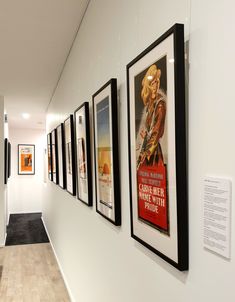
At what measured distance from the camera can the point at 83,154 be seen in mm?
2383

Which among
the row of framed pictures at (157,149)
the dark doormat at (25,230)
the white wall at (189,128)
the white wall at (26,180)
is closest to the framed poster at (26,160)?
the white wall at (26,180)

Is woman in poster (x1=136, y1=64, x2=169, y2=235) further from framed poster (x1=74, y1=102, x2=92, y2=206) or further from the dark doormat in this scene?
the dark doormat

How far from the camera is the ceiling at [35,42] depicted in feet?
7.56

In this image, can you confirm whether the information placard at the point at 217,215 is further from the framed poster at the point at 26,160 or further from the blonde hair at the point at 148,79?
the framed poster at the point at 26,160

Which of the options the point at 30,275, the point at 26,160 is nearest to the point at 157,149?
the point at 30,275

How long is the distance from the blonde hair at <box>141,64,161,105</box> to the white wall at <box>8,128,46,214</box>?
27.7 ft

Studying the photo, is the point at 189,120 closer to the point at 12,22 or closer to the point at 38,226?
the point at 12,22

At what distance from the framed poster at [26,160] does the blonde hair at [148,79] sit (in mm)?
8692

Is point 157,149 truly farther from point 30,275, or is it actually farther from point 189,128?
point 30,275

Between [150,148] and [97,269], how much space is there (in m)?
1.29

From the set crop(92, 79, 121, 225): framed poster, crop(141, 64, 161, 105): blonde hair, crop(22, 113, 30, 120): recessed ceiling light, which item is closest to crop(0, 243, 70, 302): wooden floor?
crop(92, 79, 121, 225): framed poster

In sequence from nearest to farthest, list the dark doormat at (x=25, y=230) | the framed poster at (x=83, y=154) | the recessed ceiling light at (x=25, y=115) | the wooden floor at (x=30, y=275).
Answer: the framed poster at (x=83, y=154), the wooden floor at (x=30, y=275), the dark doormat at (x=25, y=230), the recessed ceiling light at (x=25, y=115)

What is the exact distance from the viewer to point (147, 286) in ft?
4.05

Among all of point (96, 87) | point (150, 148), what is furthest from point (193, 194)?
point (96, 87)
